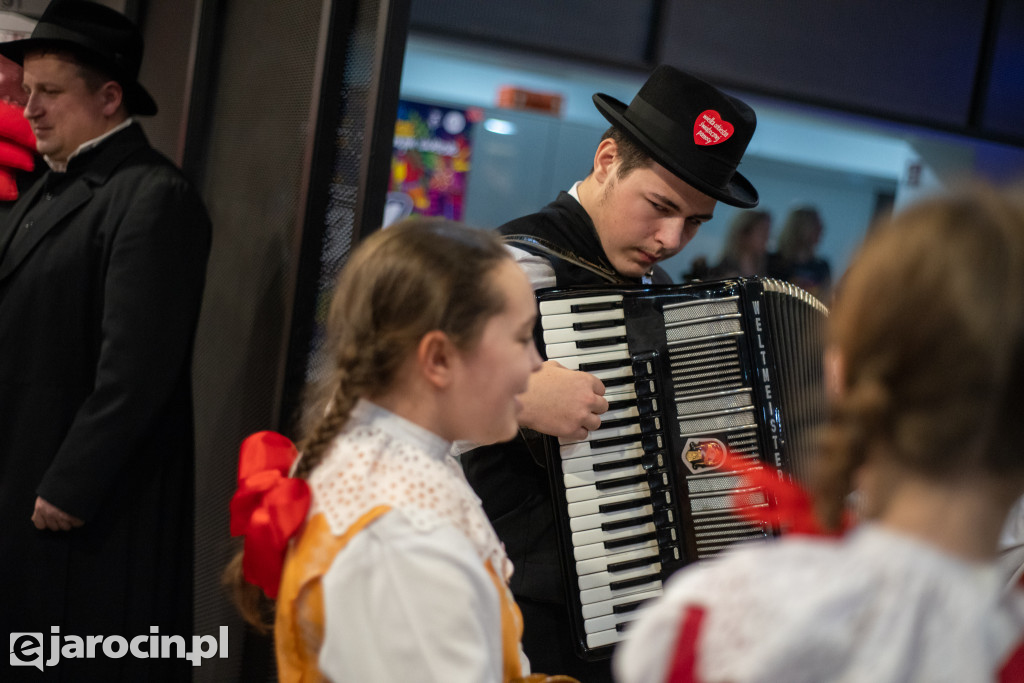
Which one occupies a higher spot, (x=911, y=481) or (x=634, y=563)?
(x=911, y=481)

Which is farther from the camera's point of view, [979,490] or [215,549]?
[215,549]

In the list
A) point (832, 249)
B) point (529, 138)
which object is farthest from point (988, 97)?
point (529, 138)

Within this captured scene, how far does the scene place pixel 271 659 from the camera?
6.15 ft

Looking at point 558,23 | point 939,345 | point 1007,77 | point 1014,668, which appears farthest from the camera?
point 1007,77

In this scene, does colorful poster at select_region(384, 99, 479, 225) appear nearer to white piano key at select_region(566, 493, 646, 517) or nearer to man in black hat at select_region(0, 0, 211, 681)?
man in black hat at select_region(0, 0, 211, 681)

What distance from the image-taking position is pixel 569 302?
63.4 inches

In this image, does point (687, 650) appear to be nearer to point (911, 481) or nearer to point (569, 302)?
point (911, 481)

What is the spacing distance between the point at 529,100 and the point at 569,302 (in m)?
2.55

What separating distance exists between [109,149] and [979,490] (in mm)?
2094

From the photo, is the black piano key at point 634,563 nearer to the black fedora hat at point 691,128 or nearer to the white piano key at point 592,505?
the white piano key at point 592,505

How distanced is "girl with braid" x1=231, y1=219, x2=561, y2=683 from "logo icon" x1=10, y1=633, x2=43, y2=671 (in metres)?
1.24

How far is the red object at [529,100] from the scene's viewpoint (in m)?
3.95

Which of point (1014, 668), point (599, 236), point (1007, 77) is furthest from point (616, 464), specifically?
point (1007, 77)

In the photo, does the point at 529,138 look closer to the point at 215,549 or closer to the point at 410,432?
the point at 215,549
